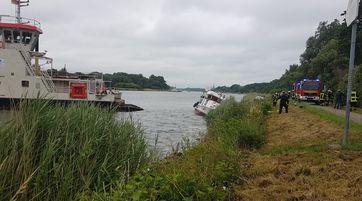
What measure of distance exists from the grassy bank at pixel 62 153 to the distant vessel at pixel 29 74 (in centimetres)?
2199

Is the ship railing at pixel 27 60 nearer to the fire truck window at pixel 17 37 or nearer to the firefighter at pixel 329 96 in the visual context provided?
the fire truck window at pixel 17 37

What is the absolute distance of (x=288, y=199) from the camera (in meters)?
5.63

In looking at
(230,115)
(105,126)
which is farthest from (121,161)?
(230,115)

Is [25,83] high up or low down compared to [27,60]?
down

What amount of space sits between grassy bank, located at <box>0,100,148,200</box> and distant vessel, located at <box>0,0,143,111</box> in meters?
22.0

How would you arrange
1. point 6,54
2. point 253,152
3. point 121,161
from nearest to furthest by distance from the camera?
point 121,161, point 253,152, point 6,54

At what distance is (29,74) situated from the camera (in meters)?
33.1

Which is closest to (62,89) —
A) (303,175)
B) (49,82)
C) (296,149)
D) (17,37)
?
(49,82)

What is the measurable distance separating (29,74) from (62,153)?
29.0 meters

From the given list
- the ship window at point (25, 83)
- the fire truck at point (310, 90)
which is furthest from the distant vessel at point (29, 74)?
the fire truck at point (310, 90)

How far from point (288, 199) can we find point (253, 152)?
4.48 m

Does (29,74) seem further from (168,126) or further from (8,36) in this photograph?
(168,126)

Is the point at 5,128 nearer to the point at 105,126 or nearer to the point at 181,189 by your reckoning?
the point at 105,126

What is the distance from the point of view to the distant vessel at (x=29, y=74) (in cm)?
3198
